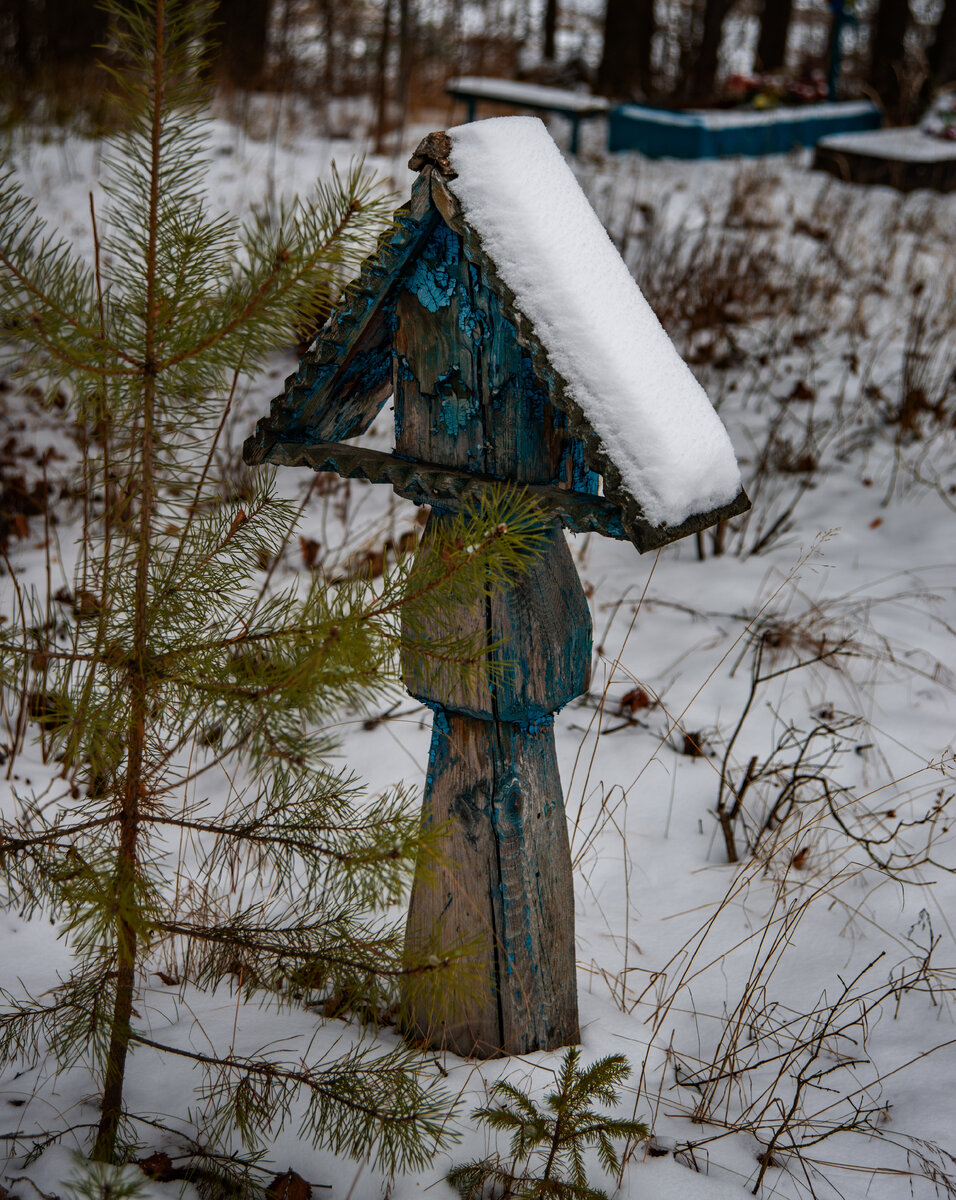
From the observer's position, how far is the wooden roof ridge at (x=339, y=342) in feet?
4.68

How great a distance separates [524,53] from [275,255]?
2228cm

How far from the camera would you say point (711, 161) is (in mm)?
9531

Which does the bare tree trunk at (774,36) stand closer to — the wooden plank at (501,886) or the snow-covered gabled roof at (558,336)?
the snow-covered gabled roof at (558,336)

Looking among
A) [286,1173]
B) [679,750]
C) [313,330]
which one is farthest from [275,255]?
[679,750]

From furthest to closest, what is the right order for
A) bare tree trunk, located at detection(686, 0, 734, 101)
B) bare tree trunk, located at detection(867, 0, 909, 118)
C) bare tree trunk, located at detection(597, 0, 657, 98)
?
bare tree trunk, located at detection(686, 0, 734, 101), bare tree trunk, located at detection(597, 0, 657, 98), bare tree trunk, located at detection(867, 0, 909, 118)

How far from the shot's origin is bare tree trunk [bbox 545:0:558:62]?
18.9 meters

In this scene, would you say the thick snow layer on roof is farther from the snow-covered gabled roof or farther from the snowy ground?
the snowy ground

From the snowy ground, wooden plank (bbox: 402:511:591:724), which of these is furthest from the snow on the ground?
wooden plank (bbox: 402:511:591:724)

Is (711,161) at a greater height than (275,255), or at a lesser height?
greater

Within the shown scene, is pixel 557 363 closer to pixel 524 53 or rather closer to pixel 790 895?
pixel 790 895

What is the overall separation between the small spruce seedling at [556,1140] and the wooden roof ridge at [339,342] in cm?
106

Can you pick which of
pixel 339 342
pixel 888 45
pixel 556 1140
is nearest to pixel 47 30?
pixel 888 45

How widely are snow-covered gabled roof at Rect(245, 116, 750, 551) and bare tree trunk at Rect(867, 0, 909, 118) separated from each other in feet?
39.3

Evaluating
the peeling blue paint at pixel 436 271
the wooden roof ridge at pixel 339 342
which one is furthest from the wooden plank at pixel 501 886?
the peeling blue paint at pixel 436 271
